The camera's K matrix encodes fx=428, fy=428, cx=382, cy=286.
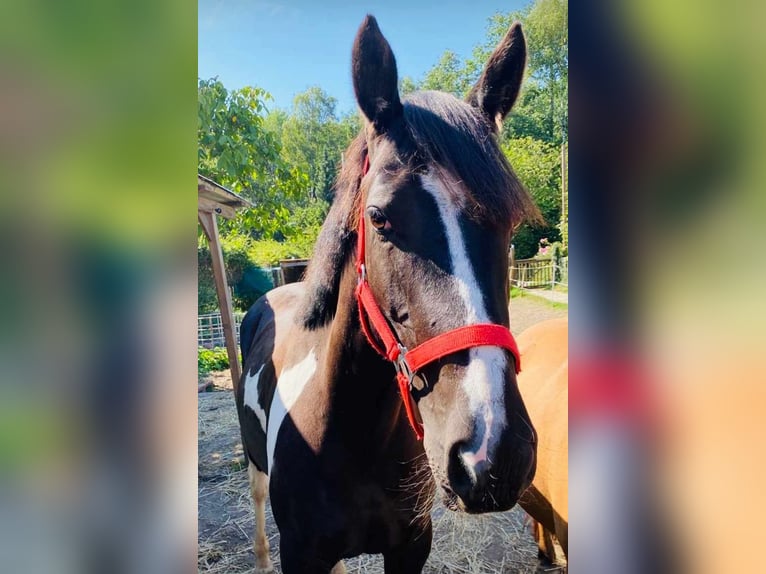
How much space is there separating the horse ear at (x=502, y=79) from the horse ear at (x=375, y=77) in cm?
23

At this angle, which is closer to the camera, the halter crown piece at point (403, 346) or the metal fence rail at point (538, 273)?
the halter crown piece at point (403, 346)

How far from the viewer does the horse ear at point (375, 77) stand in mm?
940

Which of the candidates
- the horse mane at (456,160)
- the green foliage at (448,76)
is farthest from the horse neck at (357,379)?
the green foliage at (448,76)

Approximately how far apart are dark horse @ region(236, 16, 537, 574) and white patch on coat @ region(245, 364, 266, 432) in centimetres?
19

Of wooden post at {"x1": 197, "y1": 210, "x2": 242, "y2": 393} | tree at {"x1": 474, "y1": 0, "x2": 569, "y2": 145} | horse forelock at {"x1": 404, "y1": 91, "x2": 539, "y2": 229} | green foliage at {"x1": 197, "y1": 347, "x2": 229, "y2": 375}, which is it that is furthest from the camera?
green foliage at {"x1": 197, "y1": 347, "x2": 229, "y2": 375}

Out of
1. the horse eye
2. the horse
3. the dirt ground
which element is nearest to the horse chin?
the horse eye

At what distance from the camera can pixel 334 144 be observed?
146 centimetres

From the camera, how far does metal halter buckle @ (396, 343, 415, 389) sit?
0.88 m

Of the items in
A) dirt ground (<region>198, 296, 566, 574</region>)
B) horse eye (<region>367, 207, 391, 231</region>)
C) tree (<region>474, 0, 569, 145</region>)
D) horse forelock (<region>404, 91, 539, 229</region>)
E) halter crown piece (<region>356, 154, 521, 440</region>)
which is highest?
tree (<region>474, 0, 569, 145</region>)

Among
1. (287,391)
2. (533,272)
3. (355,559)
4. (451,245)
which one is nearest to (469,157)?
(451,245)

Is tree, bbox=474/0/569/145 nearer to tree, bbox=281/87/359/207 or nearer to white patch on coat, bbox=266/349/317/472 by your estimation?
tree, bbox=281/87/359/207

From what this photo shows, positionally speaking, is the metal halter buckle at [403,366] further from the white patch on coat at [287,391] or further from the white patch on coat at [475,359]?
the white patch on coat at [287,391]
